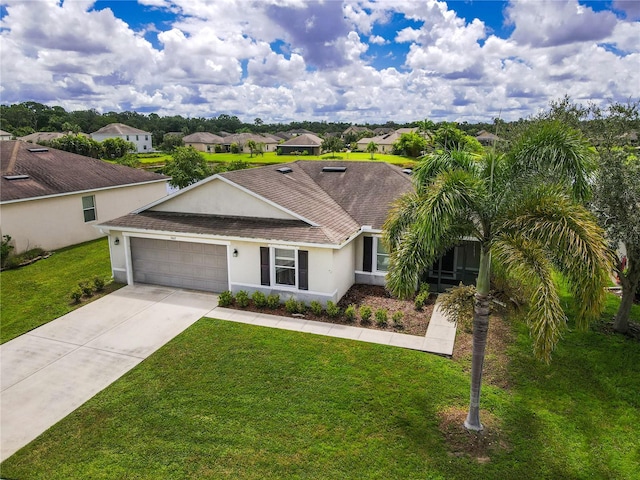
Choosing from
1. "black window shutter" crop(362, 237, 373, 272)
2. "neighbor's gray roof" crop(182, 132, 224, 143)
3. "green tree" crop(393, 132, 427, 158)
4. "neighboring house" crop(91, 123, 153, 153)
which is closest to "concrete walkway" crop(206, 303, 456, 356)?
"black window shutter" crop(362, 237, 373, 272)

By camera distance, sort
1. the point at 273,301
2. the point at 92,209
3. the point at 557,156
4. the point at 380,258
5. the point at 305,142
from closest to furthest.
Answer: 1. the point at 557,156
2. the point at 273,301
3. the point at 380,258
4. the point at 92,209
5. the point at 305,142

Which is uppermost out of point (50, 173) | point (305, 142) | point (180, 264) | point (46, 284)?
point (305, 142)

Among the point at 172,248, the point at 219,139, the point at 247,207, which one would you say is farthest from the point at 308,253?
the point at 219,139

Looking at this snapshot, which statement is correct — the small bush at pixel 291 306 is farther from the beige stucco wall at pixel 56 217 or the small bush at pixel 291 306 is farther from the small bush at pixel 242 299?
the beige stucco wall at pixel 56 217

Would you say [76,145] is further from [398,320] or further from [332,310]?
[398,320]

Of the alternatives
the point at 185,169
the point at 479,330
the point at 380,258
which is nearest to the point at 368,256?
the point at 380,258

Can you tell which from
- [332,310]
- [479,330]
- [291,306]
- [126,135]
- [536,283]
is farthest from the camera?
[126,135]

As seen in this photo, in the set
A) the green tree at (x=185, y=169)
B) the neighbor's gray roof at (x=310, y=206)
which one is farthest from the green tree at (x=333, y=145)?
the neighbor's gray roof at (x=310, y=206)

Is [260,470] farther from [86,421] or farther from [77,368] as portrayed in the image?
[77,368]
